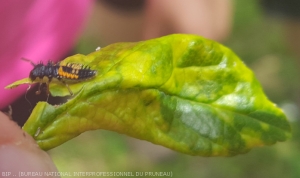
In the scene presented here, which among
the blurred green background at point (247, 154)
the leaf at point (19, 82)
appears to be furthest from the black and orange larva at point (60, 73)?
the blurred green background at point (247, 154)

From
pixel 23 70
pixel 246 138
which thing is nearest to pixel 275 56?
pixel 246 138

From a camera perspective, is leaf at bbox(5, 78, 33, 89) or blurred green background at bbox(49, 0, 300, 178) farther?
blurred green background at bbox(49, 0, 300, 178)

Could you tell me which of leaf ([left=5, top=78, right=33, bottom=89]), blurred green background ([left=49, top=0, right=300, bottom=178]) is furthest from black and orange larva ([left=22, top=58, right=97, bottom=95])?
blurred green background ([left=49, top=0, right=300, bottom=178])

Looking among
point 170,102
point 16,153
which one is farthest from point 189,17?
point 16,153

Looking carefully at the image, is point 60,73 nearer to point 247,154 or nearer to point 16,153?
point 16,153

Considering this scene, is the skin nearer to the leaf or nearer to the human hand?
the leaf

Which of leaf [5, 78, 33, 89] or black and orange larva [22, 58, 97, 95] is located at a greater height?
black and orange larva [22, 58, 97, 95]

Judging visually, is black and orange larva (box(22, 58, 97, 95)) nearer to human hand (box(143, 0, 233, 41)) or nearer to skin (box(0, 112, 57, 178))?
skin (box(0, 112, 57, 178))

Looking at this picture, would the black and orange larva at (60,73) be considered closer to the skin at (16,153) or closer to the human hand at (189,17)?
the skin at (16,153)
